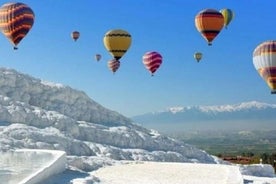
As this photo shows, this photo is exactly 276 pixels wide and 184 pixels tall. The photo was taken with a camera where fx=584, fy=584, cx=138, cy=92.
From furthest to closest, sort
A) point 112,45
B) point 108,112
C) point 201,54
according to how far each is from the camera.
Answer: point 108,112 < point 201,54 < point 112,45

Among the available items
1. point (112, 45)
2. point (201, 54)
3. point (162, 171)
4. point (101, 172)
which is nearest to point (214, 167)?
point (162, 171)

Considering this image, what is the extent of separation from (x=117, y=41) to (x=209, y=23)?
6171 millimetres

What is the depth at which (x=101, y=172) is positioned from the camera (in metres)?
29.5

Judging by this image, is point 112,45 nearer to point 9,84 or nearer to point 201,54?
point 201,54

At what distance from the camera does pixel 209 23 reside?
120 ft

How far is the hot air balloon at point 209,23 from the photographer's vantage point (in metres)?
36.4

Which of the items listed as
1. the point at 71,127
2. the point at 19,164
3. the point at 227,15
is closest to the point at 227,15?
the point at 227,15

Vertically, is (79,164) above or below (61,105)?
below

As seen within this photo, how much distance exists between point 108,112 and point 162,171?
1362 inches

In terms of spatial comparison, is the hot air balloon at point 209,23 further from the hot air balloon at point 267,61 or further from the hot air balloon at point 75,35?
the hot air balloon at point 75,35

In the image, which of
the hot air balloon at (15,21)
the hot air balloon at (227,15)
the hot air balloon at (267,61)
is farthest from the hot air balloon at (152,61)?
the hot air balloon at (267,61)

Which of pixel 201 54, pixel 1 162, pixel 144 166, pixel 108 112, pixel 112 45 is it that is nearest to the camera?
pixel 1 162

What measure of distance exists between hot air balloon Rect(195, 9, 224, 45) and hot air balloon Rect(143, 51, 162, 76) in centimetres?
851

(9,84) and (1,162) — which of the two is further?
(9,84)
